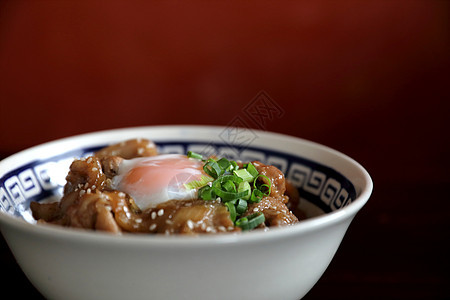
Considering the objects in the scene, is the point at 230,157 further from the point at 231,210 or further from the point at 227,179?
the point at 231,210

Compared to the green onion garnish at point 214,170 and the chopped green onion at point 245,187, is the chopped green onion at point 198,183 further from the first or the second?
the chopped green onion at point 245,187

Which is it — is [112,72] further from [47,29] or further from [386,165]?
[386,165]

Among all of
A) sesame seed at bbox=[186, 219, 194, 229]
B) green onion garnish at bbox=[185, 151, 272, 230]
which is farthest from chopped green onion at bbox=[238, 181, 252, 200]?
sesame seed at bbox=[186, 219, 194, 229]

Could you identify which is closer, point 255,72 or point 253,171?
point 253,171

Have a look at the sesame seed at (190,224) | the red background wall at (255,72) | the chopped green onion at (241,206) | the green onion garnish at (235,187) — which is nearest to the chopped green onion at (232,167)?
the green onion garnish at (235,187)

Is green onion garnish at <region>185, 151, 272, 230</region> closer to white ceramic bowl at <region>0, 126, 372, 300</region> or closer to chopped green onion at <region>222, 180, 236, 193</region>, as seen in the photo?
chopped green onion at <region>222, 180, 236, 193</region>

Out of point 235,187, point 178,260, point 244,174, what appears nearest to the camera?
point 178,260

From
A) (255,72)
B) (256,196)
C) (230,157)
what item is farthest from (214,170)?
(255,72)
